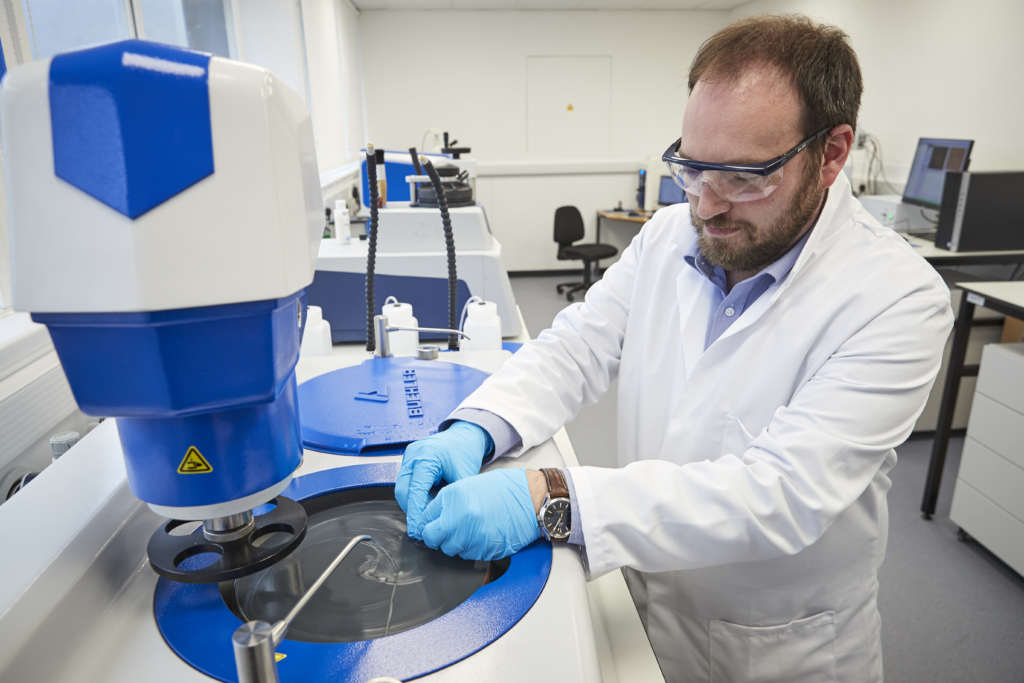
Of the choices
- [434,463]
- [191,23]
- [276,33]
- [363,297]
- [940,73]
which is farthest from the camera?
[940,73]

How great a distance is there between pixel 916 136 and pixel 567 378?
15.3ft

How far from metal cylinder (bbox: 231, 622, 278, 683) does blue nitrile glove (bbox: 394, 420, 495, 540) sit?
31cm

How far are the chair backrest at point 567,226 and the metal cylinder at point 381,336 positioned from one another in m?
4.88

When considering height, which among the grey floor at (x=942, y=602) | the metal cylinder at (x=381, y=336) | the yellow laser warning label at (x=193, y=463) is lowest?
the grey floor at (x=942, y=602)

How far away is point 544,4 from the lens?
20.0 feet

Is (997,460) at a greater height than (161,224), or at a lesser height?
lesser

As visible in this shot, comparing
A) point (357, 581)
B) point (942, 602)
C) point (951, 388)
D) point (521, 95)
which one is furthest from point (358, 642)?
point (521, 95)

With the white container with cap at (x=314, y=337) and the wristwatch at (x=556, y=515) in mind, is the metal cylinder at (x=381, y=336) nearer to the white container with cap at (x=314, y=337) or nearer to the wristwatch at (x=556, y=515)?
the white container with cap at (x=314, y=337)

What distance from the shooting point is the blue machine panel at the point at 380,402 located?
0.89 m

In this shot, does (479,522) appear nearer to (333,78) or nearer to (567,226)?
(333,78)

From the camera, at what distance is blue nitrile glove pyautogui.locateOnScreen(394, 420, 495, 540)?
74 centimetres

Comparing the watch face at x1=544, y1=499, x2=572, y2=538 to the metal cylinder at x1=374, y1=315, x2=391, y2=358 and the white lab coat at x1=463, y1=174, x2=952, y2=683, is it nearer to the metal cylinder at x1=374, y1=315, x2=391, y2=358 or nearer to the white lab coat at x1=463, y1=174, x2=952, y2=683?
the white lab coat at x1=463, y1=174, x2=952, y2=683

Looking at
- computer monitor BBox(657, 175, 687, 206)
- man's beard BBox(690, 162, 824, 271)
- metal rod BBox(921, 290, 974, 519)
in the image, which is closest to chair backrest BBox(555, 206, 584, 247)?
computer monitor BBox(657, 175, 687, 206)

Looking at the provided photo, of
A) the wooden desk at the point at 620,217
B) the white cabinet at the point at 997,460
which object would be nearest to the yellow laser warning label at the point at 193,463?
the white cabinet at the point at 997,460
